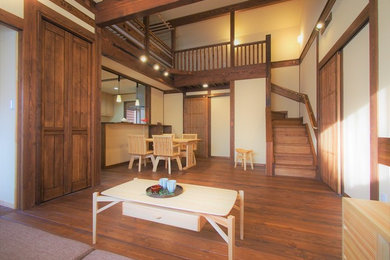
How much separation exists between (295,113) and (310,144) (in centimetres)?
166

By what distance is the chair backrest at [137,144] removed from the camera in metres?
4.08

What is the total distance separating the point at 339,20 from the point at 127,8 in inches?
128

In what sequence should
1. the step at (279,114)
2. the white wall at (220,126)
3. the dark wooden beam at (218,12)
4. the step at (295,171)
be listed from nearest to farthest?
the step at (295,171), the dark wooden beam at (218,12), the step at (279,114), the white wall at (220,126)

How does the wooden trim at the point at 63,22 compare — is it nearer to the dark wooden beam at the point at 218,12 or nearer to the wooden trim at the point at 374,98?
the wooden trim at the point at 374,98

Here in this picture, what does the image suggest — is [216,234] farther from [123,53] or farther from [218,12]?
[218,12]

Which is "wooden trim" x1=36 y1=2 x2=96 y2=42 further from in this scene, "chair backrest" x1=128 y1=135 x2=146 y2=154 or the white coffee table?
the white coffee table

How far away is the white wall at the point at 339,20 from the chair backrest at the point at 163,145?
344 cm

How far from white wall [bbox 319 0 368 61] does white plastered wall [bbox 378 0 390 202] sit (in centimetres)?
48

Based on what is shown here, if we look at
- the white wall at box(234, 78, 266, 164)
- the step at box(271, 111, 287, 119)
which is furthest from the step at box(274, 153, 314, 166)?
the step at box(271, 111, 287, 119)

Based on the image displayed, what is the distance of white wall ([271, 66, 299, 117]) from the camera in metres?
5.34

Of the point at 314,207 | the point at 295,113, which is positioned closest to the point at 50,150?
the point at 314,207

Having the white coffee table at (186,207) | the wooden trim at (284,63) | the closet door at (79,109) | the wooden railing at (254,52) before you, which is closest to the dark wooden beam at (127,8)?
the closet door at (79,109)

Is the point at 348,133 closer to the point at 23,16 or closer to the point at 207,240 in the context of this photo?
the point at 207,240

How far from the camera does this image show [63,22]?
2.38 metres
